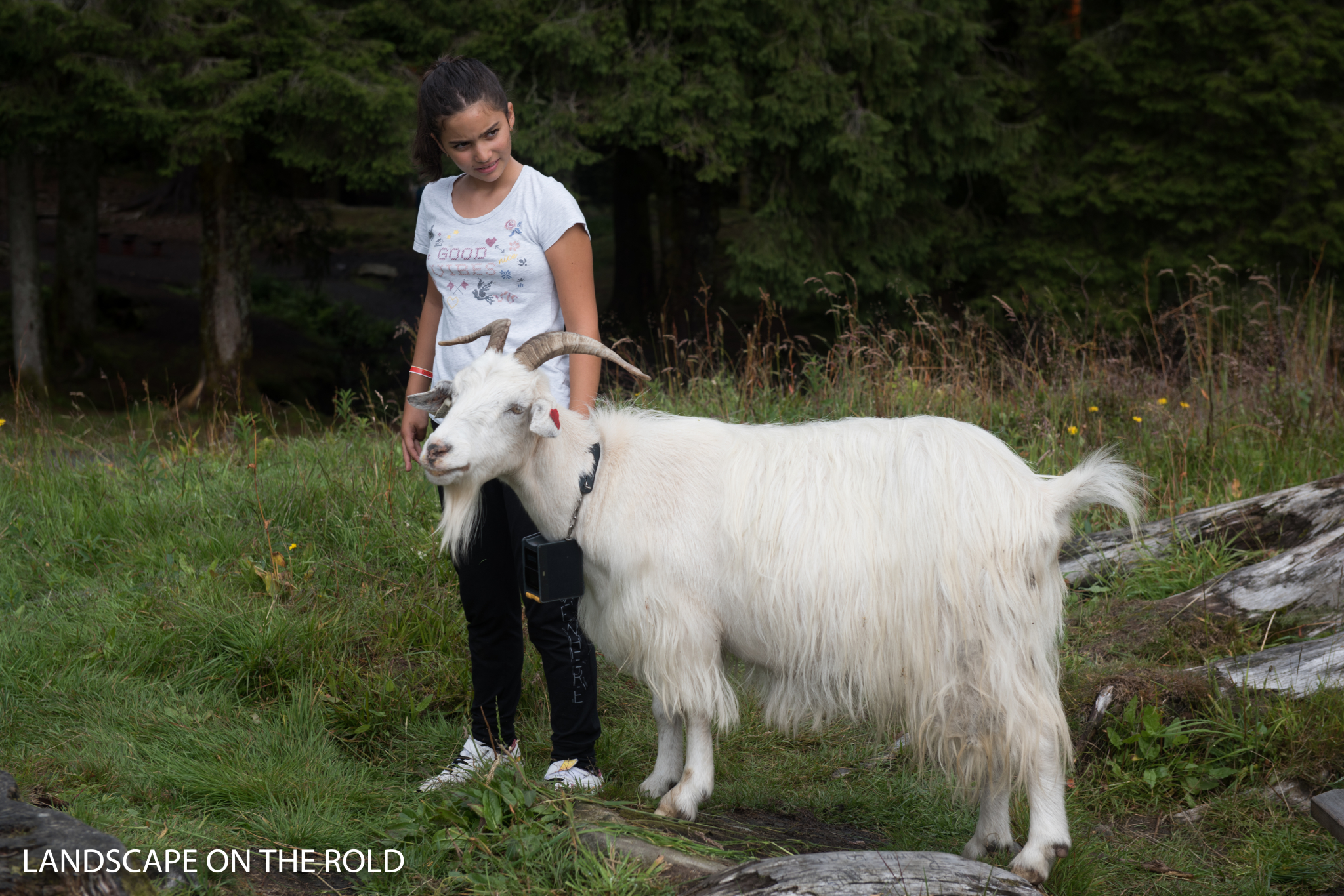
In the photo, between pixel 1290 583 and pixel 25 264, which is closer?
pixel 1290 583

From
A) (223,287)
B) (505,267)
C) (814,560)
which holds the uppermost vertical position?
(223,287)

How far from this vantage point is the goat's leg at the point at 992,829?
112 inches

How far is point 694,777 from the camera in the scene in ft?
9.85

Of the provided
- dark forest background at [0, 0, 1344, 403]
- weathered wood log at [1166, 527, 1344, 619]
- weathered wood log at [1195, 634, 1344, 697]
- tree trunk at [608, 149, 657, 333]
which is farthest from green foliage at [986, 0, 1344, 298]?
weathered wood log at [1195, 634, 1344, 697]

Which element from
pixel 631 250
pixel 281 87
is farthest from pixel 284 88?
pixel 631 250

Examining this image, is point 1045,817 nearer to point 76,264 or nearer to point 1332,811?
point 1332,811

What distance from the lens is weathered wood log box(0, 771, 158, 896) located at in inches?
87.1

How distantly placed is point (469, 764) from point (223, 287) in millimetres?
9187

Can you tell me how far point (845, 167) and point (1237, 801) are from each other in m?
8.88

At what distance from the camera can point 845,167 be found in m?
11.1

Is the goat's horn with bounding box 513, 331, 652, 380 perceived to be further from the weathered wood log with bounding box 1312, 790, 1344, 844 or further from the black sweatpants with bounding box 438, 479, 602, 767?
the weathered wood log with bounding box 1312, 790, 1344, 844

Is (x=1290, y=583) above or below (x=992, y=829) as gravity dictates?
above

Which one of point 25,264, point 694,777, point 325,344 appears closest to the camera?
point 694,777

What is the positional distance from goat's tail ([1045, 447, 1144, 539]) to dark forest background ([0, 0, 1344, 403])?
716 cm
